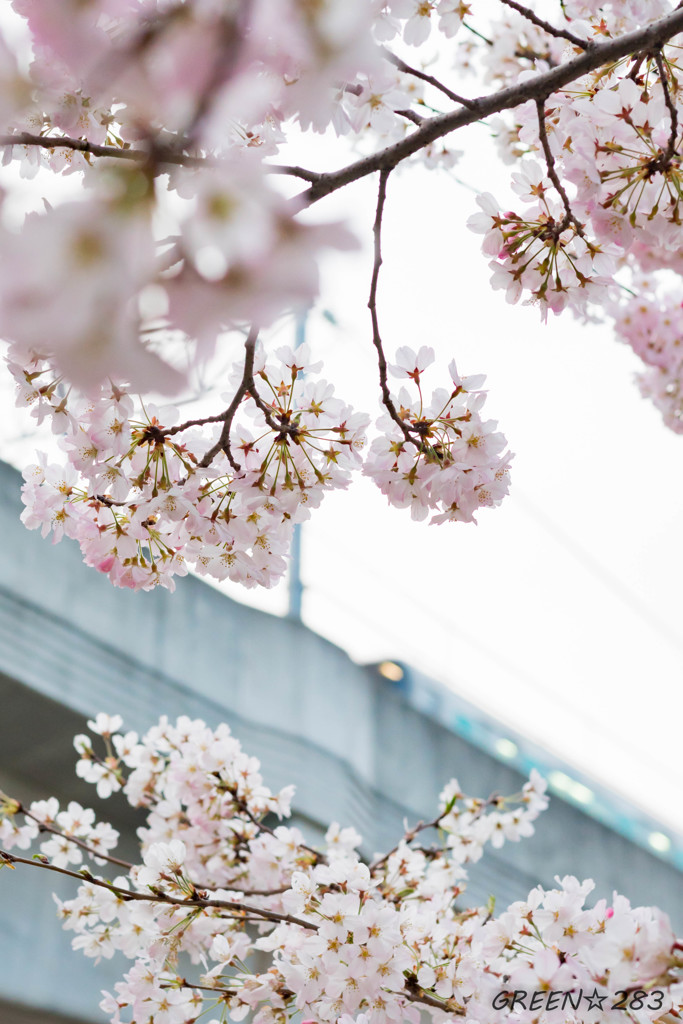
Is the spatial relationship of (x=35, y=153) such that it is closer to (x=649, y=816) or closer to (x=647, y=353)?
(x=647, y=353)

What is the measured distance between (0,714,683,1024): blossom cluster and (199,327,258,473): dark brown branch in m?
0.58

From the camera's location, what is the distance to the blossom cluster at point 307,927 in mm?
1007

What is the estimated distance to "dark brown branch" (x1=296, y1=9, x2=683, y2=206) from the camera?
A: 85 centimetres

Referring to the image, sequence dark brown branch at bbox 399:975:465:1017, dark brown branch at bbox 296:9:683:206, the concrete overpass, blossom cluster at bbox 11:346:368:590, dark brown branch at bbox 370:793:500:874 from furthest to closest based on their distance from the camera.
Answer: the concrete overpass
dark brown branch at bbox 370:793:500:874
dark brown branch at bbox 399:975:465:1017
blossom cluster at bbox 11:346:368:590
dark brown branch at bbox 296:9:683:206

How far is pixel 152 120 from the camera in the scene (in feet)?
1.20

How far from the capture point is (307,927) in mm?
1229

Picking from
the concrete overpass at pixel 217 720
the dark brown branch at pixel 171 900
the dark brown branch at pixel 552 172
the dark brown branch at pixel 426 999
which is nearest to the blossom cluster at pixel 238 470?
the dark brown branch at pixel 552 172

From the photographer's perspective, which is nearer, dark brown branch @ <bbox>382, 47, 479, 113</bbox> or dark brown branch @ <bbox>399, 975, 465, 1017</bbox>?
dark brown branch @ <bbox>382, 47, 479, 113</bbox>

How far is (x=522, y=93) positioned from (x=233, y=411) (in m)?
0.43

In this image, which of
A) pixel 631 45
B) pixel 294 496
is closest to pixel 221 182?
pixel 294 496

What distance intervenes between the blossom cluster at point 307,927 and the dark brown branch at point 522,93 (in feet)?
2.28

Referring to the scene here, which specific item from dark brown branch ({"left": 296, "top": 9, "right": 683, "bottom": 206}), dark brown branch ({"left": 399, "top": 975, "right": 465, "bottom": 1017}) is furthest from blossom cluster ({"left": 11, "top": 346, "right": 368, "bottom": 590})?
dark brown branch ({"left": 399, "top": 975, "right": 465, "bottom": 1017})

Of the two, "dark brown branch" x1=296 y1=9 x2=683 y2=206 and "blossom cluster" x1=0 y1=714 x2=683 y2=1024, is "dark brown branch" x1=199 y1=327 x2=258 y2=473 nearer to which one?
"dark brown branch" x1=296 y1=9 x2=683 y2=206

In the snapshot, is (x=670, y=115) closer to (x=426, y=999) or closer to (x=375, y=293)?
(x=375, y=293)
